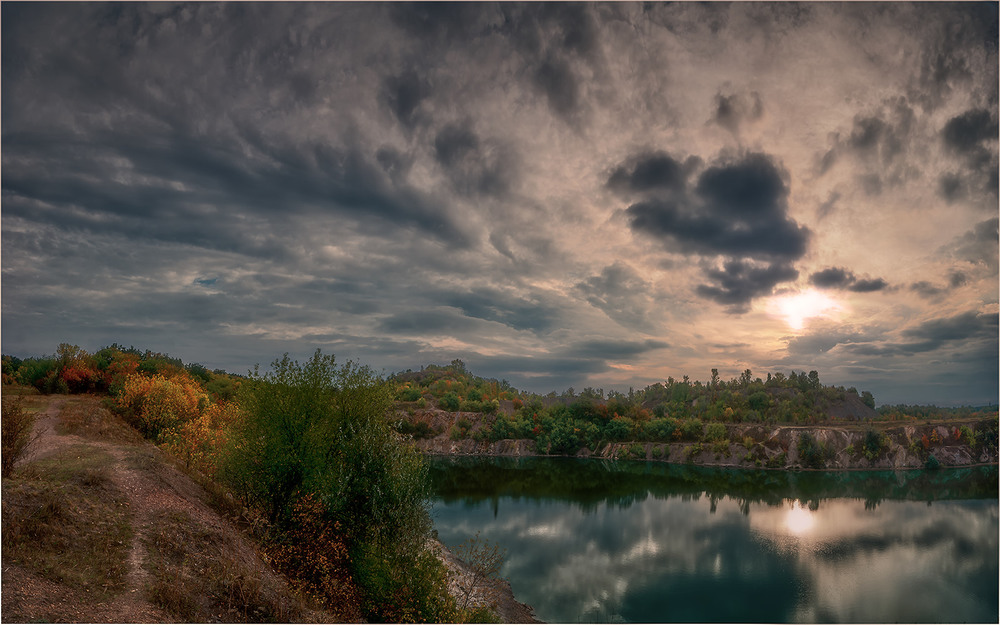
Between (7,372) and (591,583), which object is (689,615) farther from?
(7,372)

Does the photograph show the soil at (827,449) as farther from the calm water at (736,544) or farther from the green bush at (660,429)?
the calm water at (736,544)

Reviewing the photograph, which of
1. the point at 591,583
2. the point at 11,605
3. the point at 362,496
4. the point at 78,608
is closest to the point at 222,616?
the point at 78,608

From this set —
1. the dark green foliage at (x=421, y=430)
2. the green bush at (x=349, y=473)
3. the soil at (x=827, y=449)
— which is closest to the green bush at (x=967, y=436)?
the soil at (x=827, y=449)

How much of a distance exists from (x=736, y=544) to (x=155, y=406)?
74.7 metres

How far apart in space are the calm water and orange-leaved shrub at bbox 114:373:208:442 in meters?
36.1

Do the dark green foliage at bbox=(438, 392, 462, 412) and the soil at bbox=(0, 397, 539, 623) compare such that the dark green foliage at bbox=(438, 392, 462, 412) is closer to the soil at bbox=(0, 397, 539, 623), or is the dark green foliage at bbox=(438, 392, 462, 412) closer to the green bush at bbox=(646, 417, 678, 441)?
the green bush at bbox=(646, 417, 678, 441)

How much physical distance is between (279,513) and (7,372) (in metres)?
67.9

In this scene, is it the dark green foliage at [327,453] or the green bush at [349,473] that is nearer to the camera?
the green bush at [349,473]

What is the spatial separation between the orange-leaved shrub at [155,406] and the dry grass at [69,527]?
84.4ft

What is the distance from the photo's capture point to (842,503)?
90250 millimetres

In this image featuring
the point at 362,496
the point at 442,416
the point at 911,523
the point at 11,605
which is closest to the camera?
the point at 11,605

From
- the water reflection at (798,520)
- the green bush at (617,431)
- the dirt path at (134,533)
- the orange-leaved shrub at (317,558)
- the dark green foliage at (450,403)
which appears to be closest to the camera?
the dirt path at (134,533)

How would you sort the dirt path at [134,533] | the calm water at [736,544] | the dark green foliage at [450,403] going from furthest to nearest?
the dark green foliage at [450,403] → the calm water at [736,544] → the dirt path at [134,533]

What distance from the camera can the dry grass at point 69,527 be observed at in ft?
63.4
